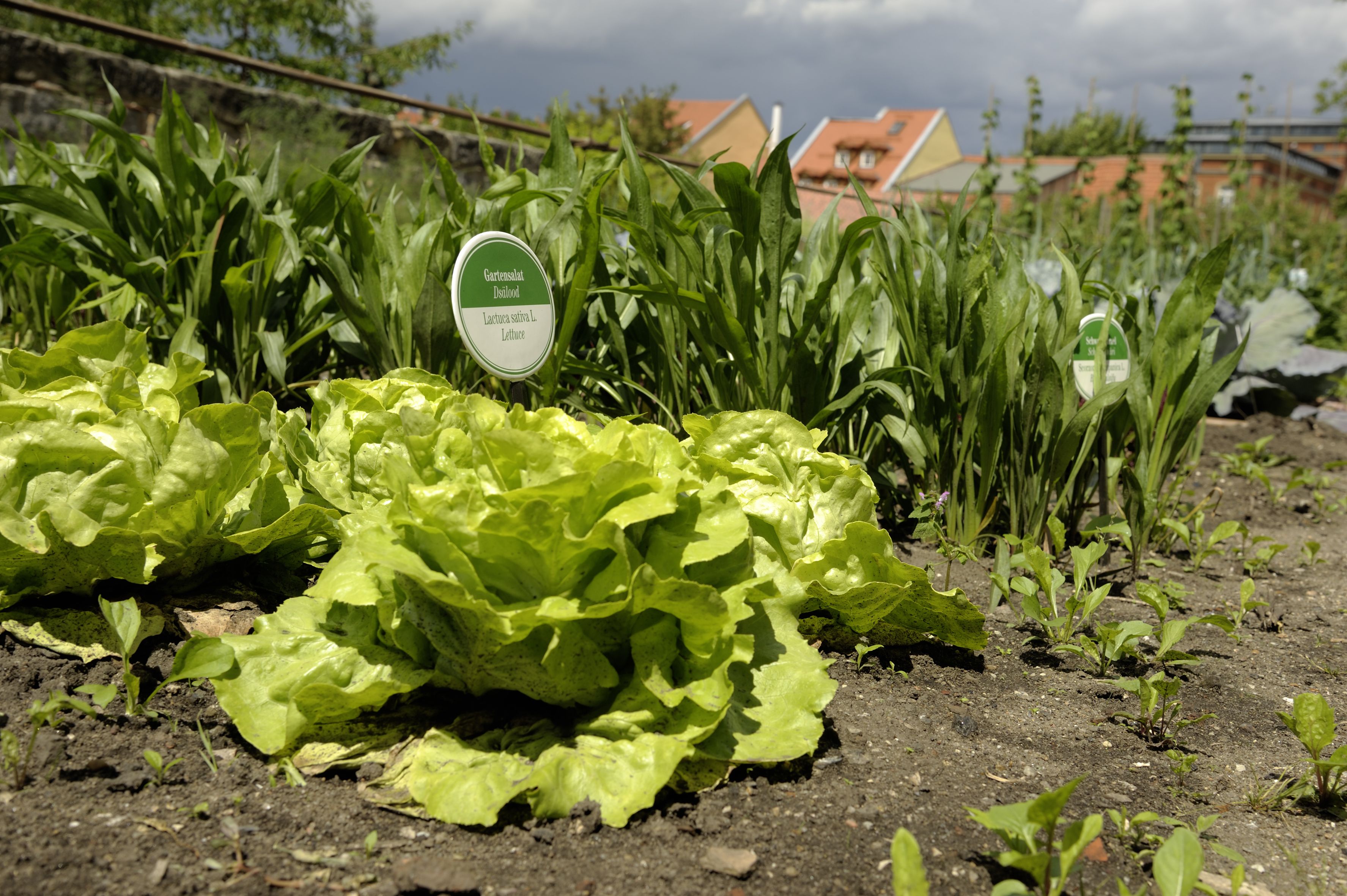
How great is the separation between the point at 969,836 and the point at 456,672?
675 mm

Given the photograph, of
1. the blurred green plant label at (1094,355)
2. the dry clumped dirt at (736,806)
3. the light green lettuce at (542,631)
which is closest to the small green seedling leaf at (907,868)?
the dry clumped dirt at (736,806)

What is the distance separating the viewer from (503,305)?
175 cm

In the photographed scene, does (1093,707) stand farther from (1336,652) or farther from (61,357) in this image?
(61,357)

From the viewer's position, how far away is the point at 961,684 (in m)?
1.54

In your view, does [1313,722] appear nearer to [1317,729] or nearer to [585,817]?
[1317,729]

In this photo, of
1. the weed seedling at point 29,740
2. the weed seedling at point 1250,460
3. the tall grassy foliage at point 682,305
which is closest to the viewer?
the weed seedling at point 29,740

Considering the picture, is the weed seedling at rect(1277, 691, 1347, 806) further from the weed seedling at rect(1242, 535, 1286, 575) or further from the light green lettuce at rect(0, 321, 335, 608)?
the light green lettuce at rect(0, 321, 335, 608)

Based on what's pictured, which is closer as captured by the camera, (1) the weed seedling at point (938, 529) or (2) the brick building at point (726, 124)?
(1) the weed seedling at point (938, 529)

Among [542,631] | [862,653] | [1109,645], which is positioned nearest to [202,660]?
[542,631]

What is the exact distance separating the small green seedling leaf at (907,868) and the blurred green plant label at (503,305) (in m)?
1.12

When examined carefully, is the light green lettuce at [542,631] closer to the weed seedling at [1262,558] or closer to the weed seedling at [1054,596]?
the weed seedling at [1054,596]

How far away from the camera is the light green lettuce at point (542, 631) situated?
42.0 inches

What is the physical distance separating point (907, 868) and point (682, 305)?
1.22 metres

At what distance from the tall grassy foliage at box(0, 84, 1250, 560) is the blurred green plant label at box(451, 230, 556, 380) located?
0.34ft
